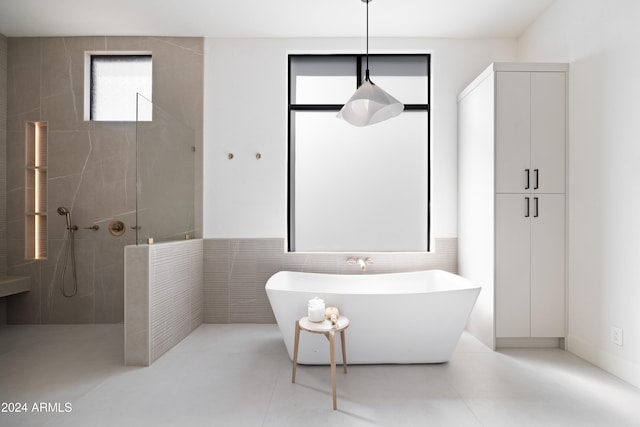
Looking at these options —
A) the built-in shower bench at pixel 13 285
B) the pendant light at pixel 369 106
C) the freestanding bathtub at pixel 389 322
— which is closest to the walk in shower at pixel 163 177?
the freestanding bathtub at pixel 389 322

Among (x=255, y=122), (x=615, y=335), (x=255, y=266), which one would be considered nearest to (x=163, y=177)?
(x=255, y=122)

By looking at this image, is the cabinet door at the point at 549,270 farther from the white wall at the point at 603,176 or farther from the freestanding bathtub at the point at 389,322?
the freestanding bathtub at the point at 389,322

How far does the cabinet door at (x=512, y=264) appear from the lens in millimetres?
2941

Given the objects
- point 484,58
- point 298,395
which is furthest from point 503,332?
point 484,58

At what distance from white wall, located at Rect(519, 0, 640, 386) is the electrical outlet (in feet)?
0.10

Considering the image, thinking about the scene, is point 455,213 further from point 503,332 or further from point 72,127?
point 72,127

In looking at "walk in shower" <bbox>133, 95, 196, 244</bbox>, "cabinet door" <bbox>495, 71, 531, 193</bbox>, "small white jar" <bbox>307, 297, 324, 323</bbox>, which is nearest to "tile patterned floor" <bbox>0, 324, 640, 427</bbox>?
"small white jar" <bbox>307, 297, 324, 323</bbox>

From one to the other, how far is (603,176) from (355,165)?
2.13 m

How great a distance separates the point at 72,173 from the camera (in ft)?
12.1

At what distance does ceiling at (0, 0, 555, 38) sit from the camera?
3.12 m

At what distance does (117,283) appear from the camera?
3.68 metres

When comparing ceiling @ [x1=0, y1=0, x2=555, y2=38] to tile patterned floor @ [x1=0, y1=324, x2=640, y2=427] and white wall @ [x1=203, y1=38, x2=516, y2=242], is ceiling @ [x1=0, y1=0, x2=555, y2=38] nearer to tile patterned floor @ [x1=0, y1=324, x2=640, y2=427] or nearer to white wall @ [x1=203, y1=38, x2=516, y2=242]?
white wall @ [x1=203, y1=38, x2=516, y2=242]

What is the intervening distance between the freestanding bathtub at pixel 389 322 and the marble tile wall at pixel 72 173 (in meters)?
2.17

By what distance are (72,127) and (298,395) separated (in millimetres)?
3457
